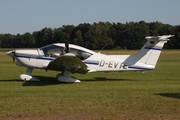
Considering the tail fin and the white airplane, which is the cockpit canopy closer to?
the white airplane

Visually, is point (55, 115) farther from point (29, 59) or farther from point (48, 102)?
point (29, 59)

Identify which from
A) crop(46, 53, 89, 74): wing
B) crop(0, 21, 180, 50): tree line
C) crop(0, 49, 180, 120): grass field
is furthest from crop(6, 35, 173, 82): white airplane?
crop(0, 21, 180, 50): tree line

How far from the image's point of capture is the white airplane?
11945 millimetres

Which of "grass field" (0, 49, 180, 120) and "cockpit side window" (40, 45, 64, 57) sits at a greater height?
"cockpit side window" (40, 45, 64, 57)

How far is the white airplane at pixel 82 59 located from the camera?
11.9 m

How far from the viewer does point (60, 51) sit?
39.3 feet

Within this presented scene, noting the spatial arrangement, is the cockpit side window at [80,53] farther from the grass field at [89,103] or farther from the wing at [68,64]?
the grass field at [89,103]

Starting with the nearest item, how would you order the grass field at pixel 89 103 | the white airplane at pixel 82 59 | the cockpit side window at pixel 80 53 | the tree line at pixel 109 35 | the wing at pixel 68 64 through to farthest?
the grass field at pixel 89 103 < the wing at pixel 68 64 < the white airplane at pixel 82 59 < the cockpit side window at pixel 80 53 < the tree line at pixel 109 35

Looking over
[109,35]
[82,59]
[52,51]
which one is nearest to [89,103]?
[82,59]

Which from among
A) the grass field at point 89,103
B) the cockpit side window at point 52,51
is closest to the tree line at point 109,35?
the cockpit side window at point 52,51

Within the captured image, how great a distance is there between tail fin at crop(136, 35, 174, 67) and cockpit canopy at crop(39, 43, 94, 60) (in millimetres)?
2311

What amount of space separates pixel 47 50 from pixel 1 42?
92.3 meters

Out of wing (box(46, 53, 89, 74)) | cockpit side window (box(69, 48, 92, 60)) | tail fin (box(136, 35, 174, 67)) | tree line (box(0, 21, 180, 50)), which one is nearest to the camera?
wing (box(46, 53, 89, 74))

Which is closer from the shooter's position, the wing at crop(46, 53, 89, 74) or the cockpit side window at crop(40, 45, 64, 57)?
the wing at crop(46, 53, 89, 74)
